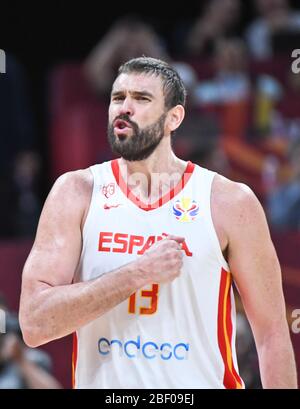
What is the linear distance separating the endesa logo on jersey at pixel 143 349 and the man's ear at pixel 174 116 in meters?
1.15

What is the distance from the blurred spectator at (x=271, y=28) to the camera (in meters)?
11.0

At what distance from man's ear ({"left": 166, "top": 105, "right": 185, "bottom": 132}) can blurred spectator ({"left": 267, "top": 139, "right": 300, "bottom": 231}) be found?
380cm

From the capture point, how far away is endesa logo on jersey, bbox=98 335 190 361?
475 cm

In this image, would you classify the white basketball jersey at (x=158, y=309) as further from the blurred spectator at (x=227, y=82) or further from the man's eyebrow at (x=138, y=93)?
the blurred spectator at (x=227, y=82)

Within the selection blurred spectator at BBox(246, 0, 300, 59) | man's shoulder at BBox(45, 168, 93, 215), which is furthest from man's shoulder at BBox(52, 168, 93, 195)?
blurred spectator at BBox(246, 0, 300, 59)

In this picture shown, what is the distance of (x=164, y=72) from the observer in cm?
505

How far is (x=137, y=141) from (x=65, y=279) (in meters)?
0.80

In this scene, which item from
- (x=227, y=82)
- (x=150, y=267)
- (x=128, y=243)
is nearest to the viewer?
(x=150, y=267)

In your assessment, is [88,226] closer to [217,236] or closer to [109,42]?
[217,236]

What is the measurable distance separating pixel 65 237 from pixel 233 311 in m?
0.97

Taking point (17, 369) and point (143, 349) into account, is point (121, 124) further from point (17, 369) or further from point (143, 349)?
point (17, 369)

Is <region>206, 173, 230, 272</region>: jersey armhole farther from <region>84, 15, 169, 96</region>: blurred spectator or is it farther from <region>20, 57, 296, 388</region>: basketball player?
<region>84, 15, 169, 96</region>: blurred spectator

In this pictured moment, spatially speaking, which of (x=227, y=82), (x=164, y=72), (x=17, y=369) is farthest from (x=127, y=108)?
(x=227, y=82)
